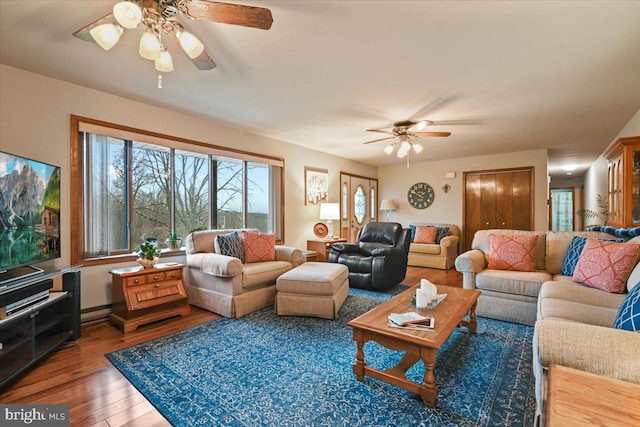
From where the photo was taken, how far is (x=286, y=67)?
2.40 meters

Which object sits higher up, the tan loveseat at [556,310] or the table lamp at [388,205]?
the table lamp at [388,205]

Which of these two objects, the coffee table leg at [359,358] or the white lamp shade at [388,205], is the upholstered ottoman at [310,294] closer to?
the coffee table leg at [359,358]

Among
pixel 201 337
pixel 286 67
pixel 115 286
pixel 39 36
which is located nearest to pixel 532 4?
pixel 286 67

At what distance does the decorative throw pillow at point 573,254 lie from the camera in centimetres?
275

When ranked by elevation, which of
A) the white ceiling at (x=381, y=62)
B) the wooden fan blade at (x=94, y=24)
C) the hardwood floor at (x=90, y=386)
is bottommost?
the hardwood floor at (x=90, y=386)

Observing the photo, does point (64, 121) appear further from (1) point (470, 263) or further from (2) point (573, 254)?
(2) point (573, 254)

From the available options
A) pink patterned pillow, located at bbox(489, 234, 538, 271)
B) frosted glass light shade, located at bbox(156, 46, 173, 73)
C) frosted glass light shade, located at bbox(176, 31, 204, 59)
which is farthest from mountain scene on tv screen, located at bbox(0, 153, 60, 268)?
pink patterned pillow, located at bbox(489, 234, 538, 271)

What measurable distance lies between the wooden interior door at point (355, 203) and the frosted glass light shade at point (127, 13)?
5.02m

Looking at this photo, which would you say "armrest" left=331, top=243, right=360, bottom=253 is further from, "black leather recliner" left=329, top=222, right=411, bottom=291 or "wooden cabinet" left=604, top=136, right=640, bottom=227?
"wooden cabinet" left=604, top=136, right=640, bottom=227

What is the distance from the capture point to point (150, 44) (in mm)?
1563

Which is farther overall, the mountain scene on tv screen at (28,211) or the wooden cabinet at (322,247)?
the wooden cabinet at (322,247)

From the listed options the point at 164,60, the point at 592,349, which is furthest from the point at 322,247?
the point at 592,349

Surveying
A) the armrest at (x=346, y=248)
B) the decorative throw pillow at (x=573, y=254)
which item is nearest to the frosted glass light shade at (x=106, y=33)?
the armrest at (x=346, y=248)

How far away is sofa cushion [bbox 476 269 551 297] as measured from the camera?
2.73 m
